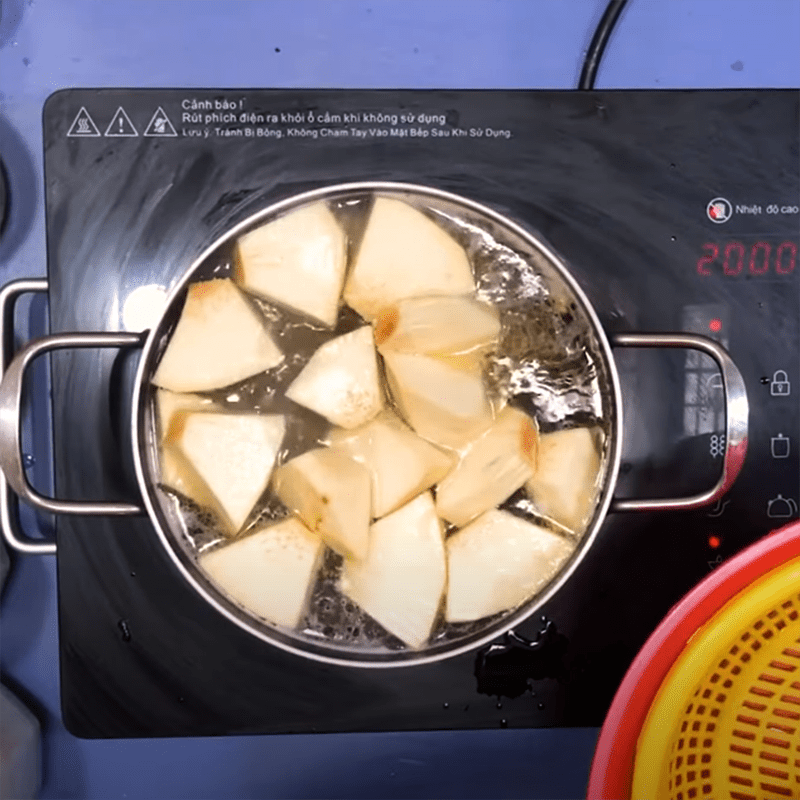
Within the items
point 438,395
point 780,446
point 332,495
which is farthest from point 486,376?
point 780,446

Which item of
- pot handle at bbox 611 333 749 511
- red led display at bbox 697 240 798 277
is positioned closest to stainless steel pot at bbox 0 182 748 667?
pot handle at bbox 611 333 749 511

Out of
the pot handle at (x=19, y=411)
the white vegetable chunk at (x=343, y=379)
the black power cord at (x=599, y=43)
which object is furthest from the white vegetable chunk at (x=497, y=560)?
the black power cord at (x=599, y=43)

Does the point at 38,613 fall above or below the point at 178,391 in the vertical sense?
below

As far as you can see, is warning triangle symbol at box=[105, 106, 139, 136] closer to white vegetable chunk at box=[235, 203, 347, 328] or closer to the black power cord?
white vegetable chunk at box=[235, 203, 347, 328]

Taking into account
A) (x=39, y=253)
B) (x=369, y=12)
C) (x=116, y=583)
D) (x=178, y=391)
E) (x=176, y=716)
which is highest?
(x=369, y=12)

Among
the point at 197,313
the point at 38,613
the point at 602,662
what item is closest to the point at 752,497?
the point at 602,662

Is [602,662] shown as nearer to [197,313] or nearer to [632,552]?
[632,552]

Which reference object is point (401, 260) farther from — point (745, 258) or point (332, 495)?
point (745, 258)
